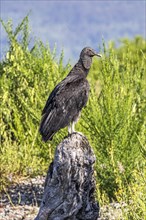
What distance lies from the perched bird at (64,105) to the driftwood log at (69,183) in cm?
61

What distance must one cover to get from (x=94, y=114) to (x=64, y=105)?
123cm

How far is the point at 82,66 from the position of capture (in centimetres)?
627

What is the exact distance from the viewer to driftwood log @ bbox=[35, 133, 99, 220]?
511 centimetres

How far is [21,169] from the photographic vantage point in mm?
8977

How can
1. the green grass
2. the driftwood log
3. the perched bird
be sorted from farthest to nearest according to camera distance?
the green grass → the perched bird → the driftwood log

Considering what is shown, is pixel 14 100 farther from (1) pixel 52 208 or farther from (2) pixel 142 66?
(1) pixel 52 208

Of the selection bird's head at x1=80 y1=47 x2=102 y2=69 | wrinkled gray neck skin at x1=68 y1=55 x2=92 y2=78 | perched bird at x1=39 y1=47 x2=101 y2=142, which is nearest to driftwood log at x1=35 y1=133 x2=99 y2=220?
perched bird at x1=39 y1=47 x2=101 y2=142

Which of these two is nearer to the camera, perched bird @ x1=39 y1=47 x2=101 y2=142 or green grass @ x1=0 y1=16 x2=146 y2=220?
perched bird @ x1=39 y1=47 x2=101 y2=142

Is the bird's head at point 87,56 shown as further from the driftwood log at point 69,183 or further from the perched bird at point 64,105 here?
the driftwood log at point 69,183

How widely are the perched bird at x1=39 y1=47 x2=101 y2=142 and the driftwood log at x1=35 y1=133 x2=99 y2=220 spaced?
0.61 metres

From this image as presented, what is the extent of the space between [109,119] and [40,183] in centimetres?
192

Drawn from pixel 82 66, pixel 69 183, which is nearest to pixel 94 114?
pixel 82 66

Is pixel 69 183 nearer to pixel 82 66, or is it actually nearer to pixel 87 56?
pixel 82 66

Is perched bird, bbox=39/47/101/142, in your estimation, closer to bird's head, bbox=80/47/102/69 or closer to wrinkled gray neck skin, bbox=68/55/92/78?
wrinkled gray neck skin, bbox=68/55/92/78
